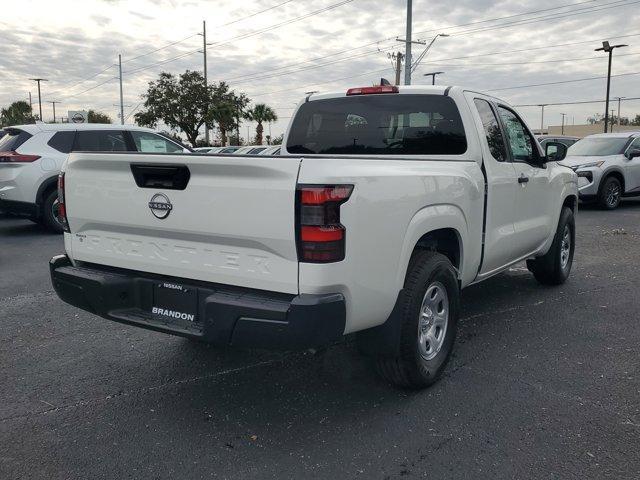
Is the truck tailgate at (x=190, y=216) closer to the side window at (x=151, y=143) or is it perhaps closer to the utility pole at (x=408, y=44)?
the side window at (x=151, y=143)

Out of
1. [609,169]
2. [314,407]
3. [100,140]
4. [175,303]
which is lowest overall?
[314,407]

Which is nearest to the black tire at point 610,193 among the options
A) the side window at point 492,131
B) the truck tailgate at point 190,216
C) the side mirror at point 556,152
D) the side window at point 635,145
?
the side window at point 635,145

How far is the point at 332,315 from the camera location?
9.07 feet

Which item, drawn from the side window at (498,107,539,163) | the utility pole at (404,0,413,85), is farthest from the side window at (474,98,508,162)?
the utility pole at (404,0,413,85)

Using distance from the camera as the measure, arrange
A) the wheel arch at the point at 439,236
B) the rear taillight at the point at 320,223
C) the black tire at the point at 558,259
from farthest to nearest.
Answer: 1. the black tire at the point at 558,259
2. the wheel arch at the point at 439,236
3. the rear taillight at the point at 320,223

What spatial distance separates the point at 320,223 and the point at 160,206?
38.1 inches

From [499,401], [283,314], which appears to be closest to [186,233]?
[283,314]

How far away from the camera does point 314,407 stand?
3.43 metres

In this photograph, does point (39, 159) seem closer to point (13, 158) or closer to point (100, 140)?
point (13, 158)

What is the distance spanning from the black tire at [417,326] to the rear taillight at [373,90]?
1530mm

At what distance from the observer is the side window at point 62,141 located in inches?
385

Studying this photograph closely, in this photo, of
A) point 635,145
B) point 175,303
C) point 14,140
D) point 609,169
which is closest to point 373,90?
point 175,303

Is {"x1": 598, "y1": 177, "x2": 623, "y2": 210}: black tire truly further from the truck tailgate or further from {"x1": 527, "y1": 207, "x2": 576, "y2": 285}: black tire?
the truck tailgate

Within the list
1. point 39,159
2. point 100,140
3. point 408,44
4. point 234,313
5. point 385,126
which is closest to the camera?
point 234,313
